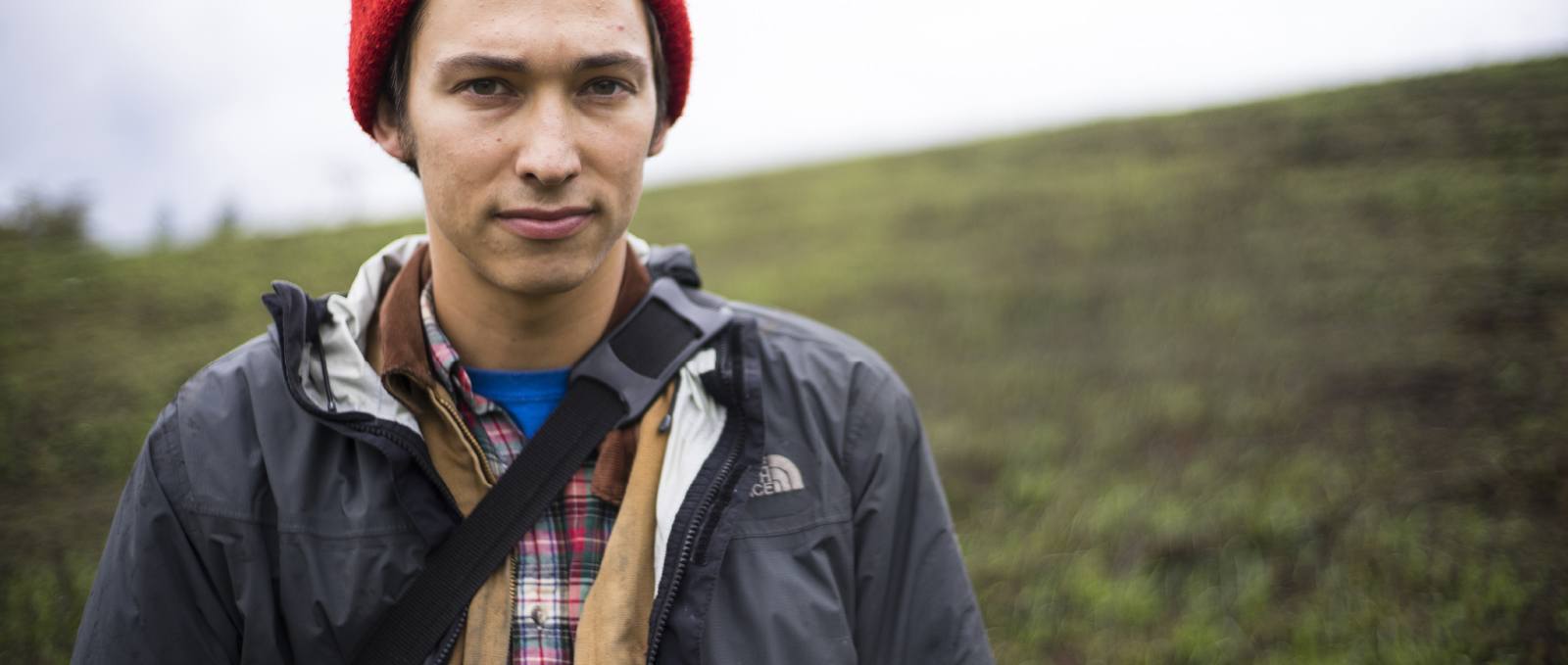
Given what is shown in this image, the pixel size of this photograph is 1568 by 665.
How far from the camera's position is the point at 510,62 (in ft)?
7.31

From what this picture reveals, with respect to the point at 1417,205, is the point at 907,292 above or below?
below

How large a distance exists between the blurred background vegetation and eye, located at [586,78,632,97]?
10.7ft

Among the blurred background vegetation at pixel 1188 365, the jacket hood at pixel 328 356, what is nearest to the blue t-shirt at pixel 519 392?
the jacket hood at pixel 328 356

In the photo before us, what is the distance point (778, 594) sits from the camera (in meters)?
2.25

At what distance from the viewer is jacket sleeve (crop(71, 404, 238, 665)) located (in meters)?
2.09

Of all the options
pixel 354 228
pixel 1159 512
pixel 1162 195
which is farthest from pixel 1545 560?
pixel 354 228

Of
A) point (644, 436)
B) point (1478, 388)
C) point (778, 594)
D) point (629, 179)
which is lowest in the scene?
point (1478, 388)

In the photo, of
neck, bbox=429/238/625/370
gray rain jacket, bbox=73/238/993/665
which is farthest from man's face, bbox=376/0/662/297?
gray rain jacket, bbox=73/238/993/665

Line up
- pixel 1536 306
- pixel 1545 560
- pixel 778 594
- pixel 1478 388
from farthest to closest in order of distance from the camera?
pixel 1536 306
pixel 1478 388
pixel 1545 560
pixel 778 594

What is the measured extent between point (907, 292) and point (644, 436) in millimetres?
8484

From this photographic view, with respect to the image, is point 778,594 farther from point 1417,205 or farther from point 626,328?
point 1417,205

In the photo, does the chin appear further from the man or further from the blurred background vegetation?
the blurred background vegetation

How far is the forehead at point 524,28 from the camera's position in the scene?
88.1 inches

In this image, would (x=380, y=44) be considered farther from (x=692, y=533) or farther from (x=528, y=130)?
(x=692, y=533)
